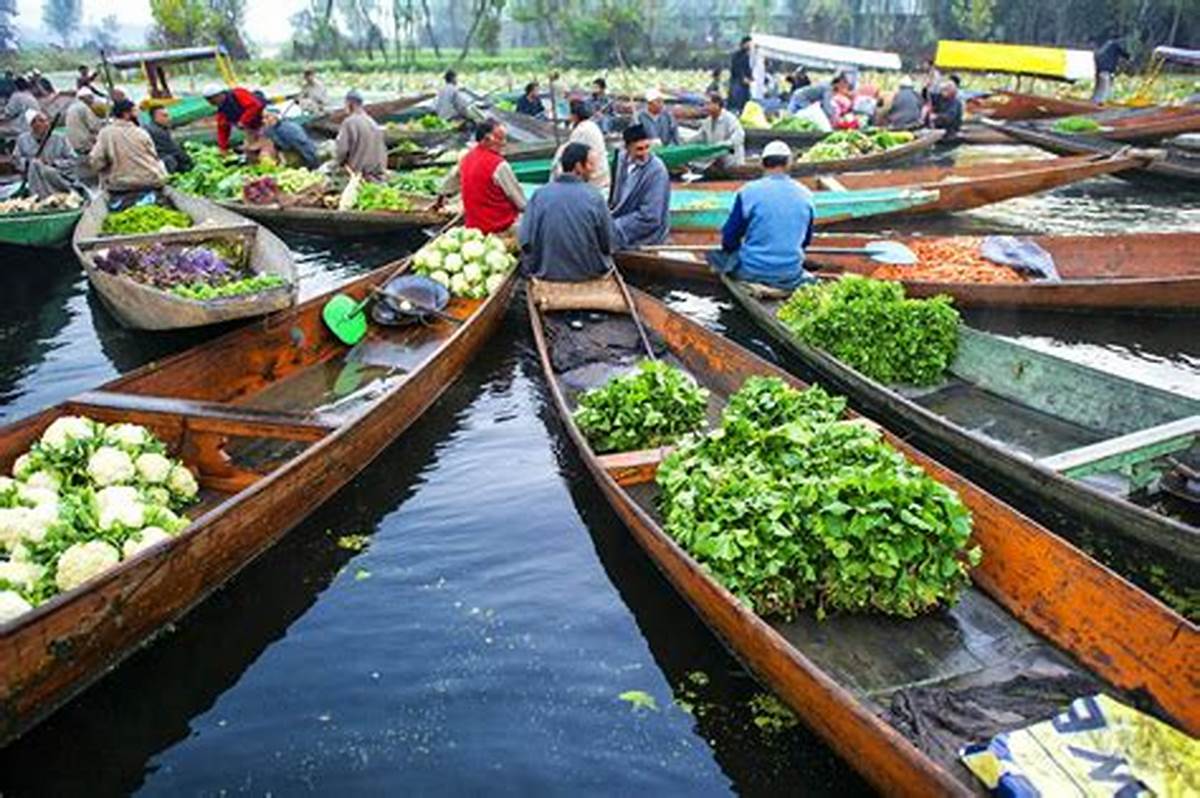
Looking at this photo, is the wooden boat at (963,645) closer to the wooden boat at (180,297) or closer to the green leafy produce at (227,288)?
the wooden boat at (180,297)

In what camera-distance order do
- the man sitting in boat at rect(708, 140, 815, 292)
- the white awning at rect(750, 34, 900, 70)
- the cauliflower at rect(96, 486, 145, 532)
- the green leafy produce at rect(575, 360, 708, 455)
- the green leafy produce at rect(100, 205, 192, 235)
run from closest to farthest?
the cauliflower at rect(96, 486, 145, 532) → the green leafy produce at rect(575, 360, 708, 455) → the man sitting in boat at rect(708, 140, 815, 292) → the green leafy produce at rect(100, 205, 192, 235) → the white awning at rect(750, 34, 900, 70)

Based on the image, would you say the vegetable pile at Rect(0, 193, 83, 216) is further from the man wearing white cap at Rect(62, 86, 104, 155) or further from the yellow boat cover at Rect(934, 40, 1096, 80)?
the yellow boat cover at Rect(934, 40, 1096, 80)

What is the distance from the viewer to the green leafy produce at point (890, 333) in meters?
6.50

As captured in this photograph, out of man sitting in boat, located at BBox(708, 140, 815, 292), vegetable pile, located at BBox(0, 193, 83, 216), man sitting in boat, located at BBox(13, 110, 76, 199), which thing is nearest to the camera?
man sitting in boat, located at BBox(708, 140, 815, 292)

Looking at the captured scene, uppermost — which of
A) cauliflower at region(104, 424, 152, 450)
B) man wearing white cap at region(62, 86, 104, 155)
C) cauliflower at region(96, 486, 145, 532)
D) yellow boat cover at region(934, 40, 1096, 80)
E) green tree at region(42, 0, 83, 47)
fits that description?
green tree at region(42, 0, 83, 47)

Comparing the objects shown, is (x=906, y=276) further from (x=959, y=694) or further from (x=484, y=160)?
(x=959, y=694)

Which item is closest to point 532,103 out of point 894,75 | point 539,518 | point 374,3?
point 539,518

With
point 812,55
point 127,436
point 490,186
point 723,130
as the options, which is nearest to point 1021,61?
point 812,55

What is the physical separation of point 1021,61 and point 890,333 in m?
20.0

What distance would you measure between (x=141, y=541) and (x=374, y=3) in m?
51.0

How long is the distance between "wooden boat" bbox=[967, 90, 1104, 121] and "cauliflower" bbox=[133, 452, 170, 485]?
872 inches

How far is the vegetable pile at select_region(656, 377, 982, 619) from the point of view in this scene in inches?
152

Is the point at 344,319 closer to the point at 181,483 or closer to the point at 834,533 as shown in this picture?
the point at 181,483

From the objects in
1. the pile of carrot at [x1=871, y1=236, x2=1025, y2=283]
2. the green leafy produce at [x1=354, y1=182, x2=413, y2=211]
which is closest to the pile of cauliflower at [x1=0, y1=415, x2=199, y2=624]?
the pile of carrot at [x1=871, y1=236, x2=1025, y2=283]
